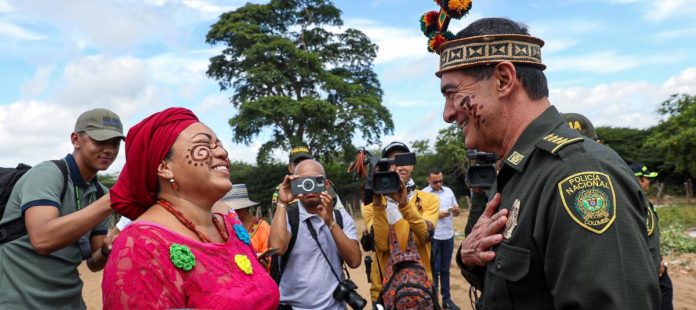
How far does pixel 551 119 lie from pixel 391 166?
2.47 metres

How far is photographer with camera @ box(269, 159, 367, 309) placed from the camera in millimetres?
3777

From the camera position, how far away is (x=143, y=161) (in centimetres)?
217

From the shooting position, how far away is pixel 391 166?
427cm

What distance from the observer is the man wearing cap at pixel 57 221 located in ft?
9.37

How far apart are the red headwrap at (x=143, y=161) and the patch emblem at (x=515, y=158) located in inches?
55.1

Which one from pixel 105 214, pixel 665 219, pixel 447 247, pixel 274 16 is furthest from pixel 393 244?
pixel 274 16

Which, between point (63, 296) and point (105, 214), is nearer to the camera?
point (105, 214)

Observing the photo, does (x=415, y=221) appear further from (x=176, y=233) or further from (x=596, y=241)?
(x=596, y=241)

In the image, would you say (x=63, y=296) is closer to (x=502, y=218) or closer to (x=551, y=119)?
(x=502, y=218)

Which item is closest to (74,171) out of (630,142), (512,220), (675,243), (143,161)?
(143,161)

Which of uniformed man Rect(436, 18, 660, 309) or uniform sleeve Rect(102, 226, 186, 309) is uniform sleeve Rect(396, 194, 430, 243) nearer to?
uniformed man Rect(436, 18, 660, 309)

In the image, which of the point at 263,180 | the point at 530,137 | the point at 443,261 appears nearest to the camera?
the point at 530,137

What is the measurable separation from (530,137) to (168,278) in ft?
4.75

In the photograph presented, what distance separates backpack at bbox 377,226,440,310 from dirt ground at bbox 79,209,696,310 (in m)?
3.82
